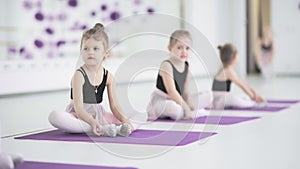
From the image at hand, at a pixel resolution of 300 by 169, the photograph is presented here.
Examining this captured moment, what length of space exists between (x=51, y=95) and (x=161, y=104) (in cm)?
275

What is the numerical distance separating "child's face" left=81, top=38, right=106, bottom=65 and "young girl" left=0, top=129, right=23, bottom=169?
32.4 inches

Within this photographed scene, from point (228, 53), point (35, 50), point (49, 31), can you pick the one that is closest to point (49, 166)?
point (228, 53)

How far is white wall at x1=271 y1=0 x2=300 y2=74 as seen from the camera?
10.9 metres

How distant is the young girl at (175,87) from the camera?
4.00 meters

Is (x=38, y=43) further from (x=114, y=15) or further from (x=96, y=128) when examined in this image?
(x=96, y=128)

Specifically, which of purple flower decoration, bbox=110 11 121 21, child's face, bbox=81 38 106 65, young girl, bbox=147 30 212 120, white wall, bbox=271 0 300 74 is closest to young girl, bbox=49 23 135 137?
child's face, bbox=81 38 106 65

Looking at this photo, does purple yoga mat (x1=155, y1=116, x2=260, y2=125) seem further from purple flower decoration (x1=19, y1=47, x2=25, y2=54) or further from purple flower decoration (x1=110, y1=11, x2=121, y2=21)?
purple flower decoration (x1=110, y1=11, x2=121, y2=21)

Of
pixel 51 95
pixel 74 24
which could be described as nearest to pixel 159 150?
pixel 51 95

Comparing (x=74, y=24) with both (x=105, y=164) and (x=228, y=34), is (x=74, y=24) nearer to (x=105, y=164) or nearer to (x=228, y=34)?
(x=228, y=34)

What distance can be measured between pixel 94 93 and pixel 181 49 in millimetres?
895

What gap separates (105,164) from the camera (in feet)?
8.80

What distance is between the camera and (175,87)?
4.16 m

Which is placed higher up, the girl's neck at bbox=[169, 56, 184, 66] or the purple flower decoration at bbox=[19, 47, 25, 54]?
the girl's neck at bbox=[169, 56, 184, 66]

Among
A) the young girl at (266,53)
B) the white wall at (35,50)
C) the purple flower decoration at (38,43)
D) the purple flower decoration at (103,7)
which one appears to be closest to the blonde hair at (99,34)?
the white wall at (35,50)
